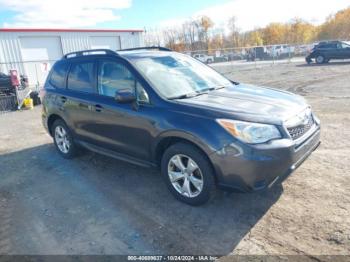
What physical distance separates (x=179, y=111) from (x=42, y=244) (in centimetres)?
200

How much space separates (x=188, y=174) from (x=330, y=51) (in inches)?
906

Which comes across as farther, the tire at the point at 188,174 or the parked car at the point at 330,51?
the parked car at the point at 330,51

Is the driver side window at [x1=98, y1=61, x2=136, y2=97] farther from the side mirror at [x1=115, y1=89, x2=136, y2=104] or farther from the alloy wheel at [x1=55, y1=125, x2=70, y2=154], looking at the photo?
the alloy wheel at [x1=55, y1=125, x2=70, y2=154]

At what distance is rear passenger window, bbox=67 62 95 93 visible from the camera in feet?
15.4

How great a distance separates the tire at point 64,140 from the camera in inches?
214

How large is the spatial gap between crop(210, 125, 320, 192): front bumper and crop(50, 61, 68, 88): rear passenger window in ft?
11.0

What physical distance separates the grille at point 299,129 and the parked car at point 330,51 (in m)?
21.8

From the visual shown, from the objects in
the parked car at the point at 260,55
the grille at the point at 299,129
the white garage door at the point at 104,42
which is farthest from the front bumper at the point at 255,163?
the parked car at the point at 260,55

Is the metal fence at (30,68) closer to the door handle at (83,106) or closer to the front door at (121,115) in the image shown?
the door handle at (83,106)

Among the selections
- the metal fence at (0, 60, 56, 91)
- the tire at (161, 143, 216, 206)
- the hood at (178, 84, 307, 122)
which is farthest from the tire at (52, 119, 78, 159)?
the metal fence at (0, 60, 56, 91)

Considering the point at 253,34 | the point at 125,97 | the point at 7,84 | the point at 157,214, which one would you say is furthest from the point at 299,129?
the point at 253,34

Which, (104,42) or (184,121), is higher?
(104,42)

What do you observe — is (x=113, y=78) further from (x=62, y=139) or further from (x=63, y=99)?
(x=62, y=139)

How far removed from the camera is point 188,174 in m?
3.58
